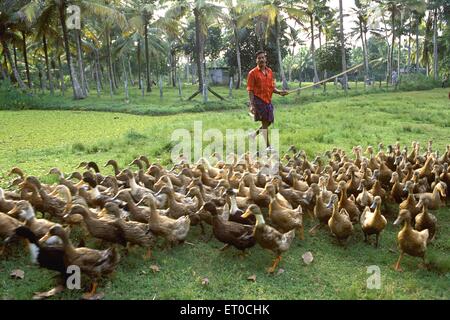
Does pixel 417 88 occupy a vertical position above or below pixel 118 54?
below

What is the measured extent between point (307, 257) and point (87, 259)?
3.02 meters

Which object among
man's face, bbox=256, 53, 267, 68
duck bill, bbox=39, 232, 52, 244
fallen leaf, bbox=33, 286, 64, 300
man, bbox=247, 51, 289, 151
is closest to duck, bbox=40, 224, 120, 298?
duck bill, bbox=39, 232, 52, 244

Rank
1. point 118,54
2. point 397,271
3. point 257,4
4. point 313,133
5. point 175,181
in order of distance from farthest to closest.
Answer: point 118,54, point 257,4, point 313,133, point 175,181, point 397,271

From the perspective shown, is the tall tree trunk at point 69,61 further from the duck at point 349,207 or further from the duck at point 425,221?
the duck at point 425,221

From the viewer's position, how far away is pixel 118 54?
153ft

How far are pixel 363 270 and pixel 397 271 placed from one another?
45cm

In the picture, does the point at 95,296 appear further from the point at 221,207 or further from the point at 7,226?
the point at 221,207

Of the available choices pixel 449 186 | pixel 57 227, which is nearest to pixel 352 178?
pixel 449 186

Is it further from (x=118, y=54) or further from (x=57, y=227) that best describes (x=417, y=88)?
(x=57, y=227)

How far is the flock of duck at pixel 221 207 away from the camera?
19.3ft

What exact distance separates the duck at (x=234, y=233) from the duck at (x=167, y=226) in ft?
1.52

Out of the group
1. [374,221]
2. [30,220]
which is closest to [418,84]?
[374,221]

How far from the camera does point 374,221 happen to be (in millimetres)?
6504

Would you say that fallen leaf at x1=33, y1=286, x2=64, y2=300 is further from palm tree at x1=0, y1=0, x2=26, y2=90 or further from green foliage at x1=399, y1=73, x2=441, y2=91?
green foliage at x1=399, y1=73, x2=441, y2=91
